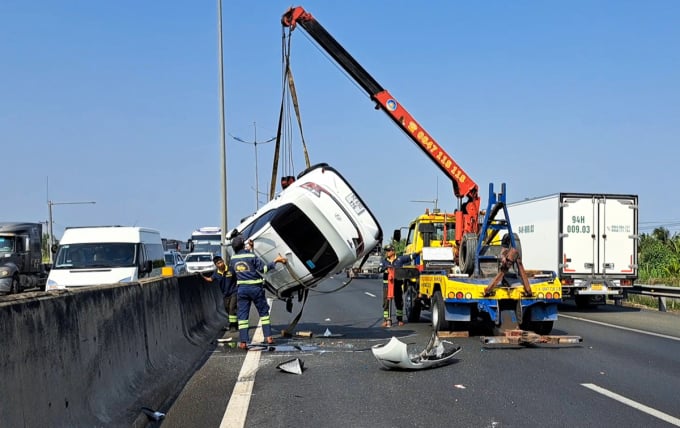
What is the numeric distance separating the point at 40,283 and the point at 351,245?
1876 centimetres

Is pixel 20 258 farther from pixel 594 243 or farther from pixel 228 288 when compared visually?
pixel 594 243

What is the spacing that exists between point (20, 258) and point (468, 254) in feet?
58.4

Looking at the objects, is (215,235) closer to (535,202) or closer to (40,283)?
(40,283)

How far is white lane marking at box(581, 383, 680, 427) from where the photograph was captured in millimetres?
6844

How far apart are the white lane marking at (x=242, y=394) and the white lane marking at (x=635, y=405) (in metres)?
3.96

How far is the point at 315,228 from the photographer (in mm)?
12500

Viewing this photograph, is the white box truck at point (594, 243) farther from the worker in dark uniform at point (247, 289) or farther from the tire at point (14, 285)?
the tire at point (14, 285)

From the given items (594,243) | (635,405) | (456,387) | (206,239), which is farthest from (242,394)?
(206,239)

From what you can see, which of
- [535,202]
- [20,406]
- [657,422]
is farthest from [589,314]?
[20,406]

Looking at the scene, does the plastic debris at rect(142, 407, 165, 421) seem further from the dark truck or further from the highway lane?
the dark truck

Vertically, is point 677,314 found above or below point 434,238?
below

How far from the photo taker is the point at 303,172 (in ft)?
42.1

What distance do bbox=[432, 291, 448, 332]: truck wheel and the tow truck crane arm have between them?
466 centimetres

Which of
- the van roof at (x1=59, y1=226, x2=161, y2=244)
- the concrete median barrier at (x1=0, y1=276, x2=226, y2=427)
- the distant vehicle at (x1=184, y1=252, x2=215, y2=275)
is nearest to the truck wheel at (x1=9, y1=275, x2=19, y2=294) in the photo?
the van roof at (x1=59, y1=226, x2=161, y2=244)
